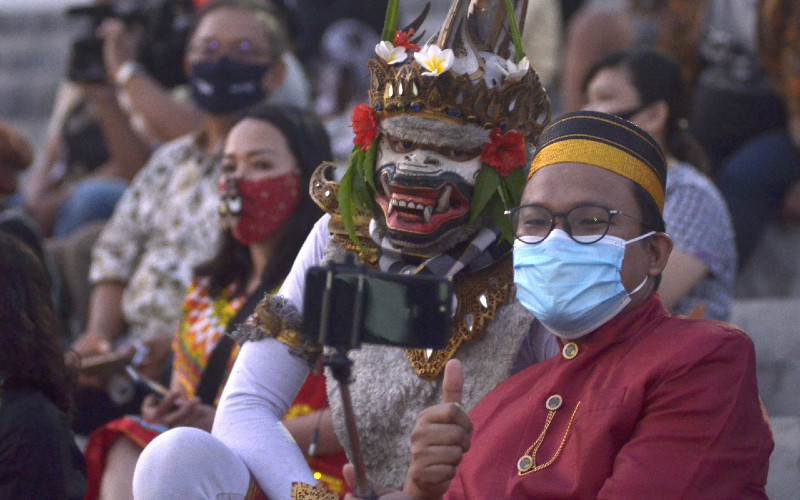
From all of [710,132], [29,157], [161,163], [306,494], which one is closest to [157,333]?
[161,163]

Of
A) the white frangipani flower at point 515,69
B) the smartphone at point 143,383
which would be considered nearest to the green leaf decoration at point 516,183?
the white frangipani flower at point 515,69

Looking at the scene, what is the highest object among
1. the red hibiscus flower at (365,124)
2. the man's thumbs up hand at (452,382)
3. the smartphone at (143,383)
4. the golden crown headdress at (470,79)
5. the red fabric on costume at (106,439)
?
the golden crown headdress at (470,79)

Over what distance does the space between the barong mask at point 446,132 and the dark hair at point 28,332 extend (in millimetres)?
1017

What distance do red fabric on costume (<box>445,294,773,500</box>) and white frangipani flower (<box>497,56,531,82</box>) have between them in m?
0.82

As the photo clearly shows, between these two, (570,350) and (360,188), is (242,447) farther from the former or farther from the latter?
(570,350)

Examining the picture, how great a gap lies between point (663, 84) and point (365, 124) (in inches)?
79.9

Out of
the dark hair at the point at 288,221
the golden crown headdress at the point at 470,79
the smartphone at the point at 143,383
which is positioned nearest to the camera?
the golden crown headdress at the point at 470,79

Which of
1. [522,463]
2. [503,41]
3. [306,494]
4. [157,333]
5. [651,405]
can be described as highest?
[503,41]

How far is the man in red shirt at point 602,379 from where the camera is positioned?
254 cm

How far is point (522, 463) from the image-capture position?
275 centimetres

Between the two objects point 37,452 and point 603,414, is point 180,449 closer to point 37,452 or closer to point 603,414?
point 37,452

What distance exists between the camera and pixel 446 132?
3291mm

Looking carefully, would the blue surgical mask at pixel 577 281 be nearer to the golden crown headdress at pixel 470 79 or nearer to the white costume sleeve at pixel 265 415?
the golden crown headdress at pixel 470 79

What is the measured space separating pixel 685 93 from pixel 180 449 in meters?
3.01
